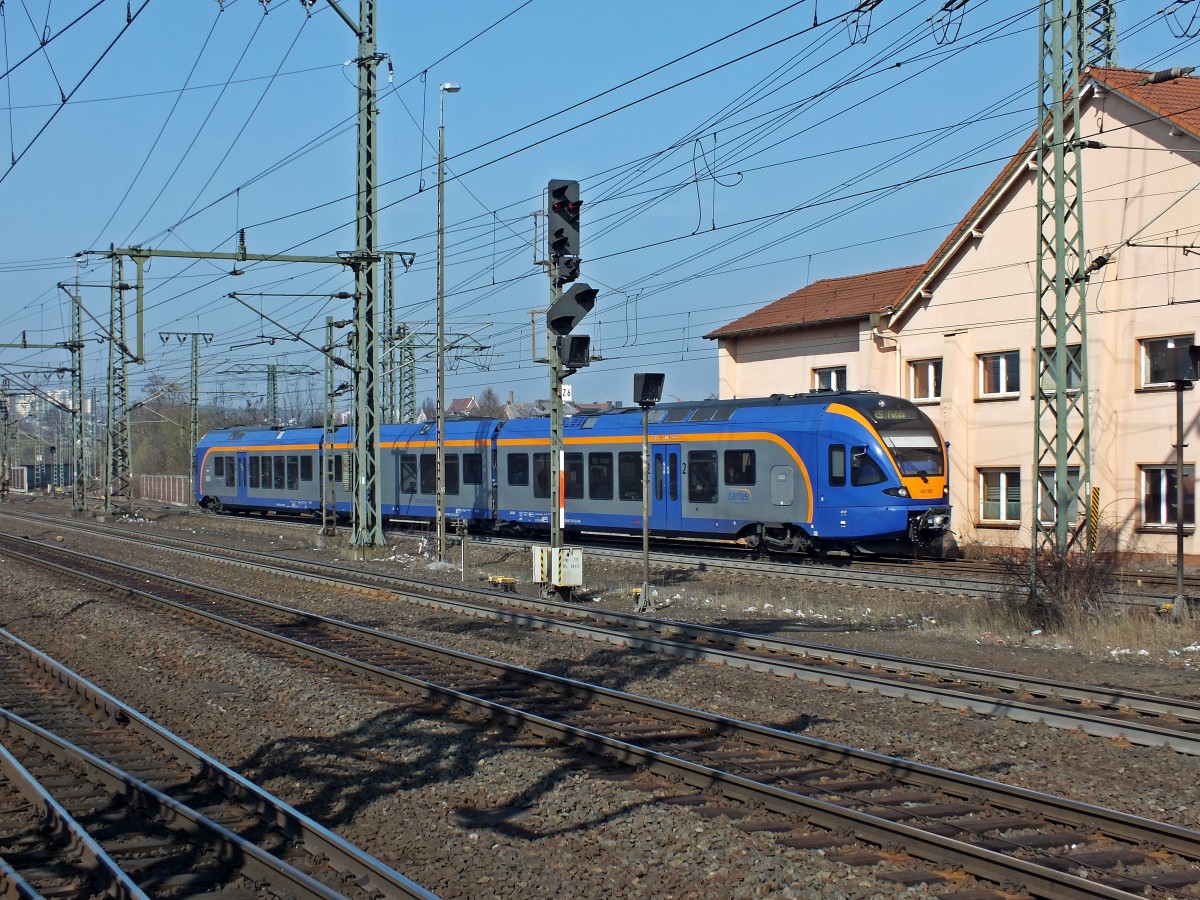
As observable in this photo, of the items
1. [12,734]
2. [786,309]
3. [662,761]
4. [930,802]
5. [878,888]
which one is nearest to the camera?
[878,888]

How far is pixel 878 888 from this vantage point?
5.56 metres

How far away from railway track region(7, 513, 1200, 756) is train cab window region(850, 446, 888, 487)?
6943mm

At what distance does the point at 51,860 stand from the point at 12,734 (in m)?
3.39

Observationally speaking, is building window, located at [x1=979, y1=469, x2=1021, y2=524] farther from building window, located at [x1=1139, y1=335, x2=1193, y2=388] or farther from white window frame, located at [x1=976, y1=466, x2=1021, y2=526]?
building window, located at [x1=1139, y1=335, x2=1193, y2=388]

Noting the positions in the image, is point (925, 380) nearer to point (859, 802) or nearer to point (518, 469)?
point (518, 469)

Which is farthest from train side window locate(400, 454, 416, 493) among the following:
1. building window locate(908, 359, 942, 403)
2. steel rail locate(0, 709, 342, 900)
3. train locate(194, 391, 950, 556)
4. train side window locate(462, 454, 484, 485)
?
steel rail locate(0, 709, 342, 900)

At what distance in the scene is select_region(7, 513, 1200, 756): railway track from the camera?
881 cm

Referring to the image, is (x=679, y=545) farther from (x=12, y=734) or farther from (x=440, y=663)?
(x=12, y=734)

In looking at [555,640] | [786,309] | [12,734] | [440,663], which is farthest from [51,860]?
[786,309]

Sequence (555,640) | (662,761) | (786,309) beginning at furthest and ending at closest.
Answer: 1. (786,309)
2. (555,640)
3. (662,761)

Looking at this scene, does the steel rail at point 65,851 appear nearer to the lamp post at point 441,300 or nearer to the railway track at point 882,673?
the railway track at point 882,673

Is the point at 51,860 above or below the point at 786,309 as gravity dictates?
below

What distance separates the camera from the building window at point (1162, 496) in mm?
23881

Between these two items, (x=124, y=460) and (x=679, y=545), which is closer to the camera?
(x=679, y=545)
